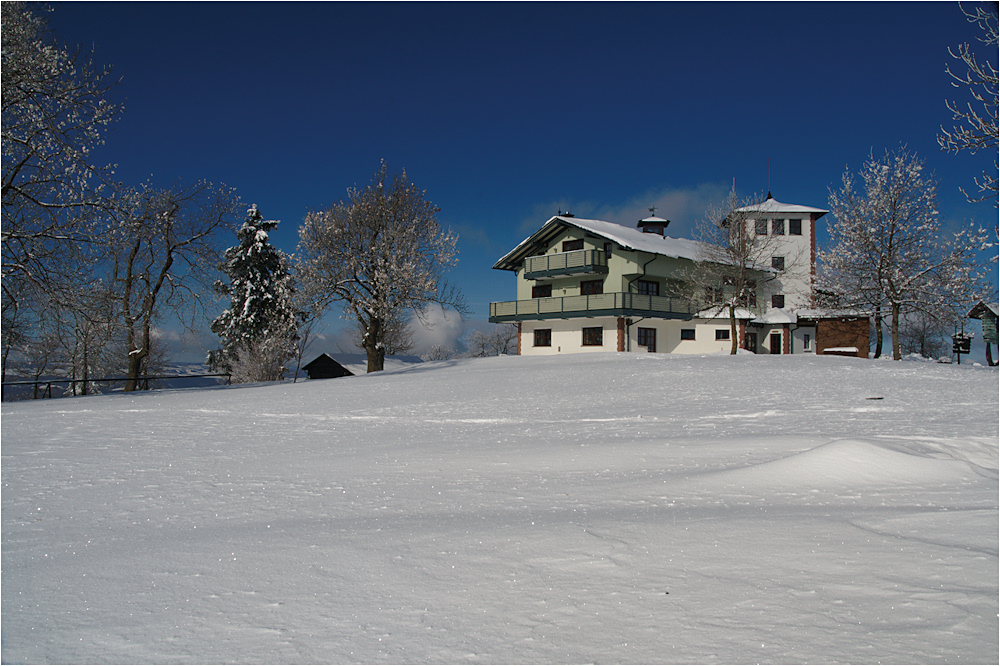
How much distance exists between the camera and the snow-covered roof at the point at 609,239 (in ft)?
126

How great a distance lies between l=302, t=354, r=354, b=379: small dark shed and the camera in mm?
53344

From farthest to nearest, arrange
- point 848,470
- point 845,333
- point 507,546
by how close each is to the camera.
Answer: point 845,333
point 848,470
point 507,546

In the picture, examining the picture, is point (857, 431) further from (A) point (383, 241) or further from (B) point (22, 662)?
(A) point (383, 241)

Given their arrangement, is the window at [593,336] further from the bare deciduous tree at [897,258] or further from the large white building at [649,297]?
the bare deciduous tree at [897,258]

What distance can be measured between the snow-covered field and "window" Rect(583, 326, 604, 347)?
27998 mm

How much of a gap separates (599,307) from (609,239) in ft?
13.9

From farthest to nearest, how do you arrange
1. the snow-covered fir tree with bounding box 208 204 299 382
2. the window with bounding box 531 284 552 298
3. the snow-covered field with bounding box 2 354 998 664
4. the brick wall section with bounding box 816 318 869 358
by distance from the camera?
the window with bounding box 531 284 552 298, the snow-covered fir tree with bounding box 208 204 299 382, the brick wall section with bounding box 816 318 869 358, the snow-covered field with bounding box 2 354 998 664

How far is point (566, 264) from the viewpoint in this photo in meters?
40.4

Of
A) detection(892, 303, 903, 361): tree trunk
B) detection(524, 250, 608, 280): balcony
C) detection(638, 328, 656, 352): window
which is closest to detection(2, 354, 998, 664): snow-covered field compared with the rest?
detection(892, 303, 903, 361): tree trunk

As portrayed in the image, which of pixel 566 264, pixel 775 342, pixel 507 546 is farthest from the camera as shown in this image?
pixel 775 342

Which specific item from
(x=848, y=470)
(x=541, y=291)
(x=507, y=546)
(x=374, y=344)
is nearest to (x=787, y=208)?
(x=541, y=291)

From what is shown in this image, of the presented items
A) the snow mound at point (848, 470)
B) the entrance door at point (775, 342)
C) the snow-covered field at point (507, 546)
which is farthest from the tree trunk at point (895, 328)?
the snow mound at point (848, 470)

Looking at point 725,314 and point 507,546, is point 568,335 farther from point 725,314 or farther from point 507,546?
point 507,546

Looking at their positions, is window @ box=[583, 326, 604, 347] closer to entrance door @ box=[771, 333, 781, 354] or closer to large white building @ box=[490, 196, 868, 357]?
large white building @ box=[490, 196, 868, 357]
